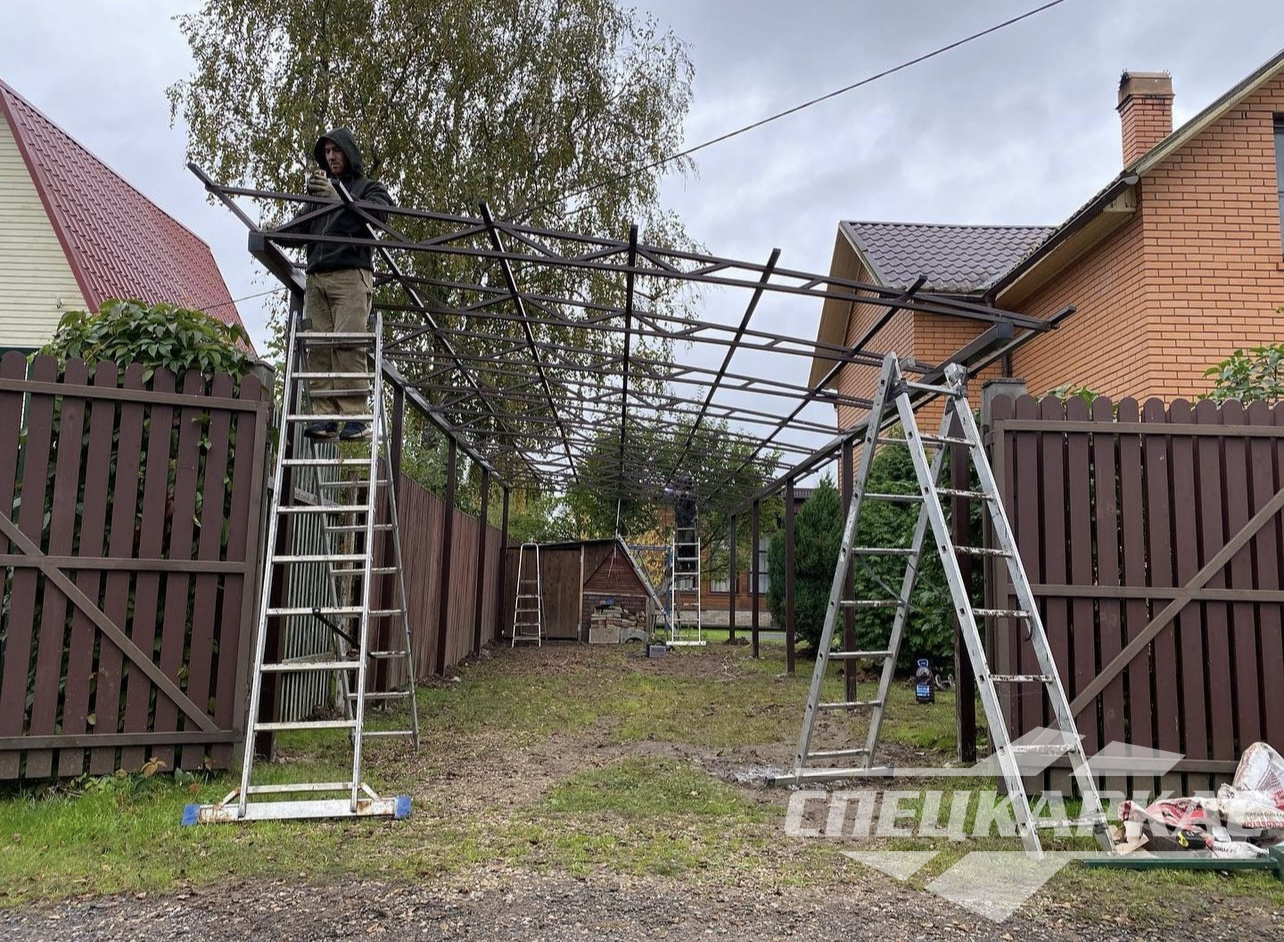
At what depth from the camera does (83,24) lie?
14039 mm

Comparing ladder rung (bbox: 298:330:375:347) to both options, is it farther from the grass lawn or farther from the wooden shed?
the wooden shed

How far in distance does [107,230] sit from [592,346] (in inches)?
320

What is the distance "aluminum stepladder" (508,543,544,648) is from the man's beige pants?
11.6m

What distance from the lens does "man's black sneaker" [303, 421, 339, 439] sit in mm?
6073

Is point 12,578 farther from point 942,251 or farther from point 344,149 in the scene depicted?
point 942,251

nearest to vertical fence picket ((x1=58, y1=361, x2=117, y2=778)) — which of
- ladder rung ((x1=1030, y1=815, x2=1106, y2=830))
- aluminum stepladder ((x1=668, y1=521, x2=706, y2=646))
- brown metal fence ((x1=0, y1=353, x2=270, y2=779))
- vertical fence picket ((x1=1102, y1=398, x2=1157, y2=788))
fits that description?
brown metal fence ((x1=0, y1=353, x2=270, y2=779))

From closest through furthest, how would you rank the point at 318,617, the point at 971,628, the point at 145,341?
the point at 971,628
the point at 145,341
the point at 318,617

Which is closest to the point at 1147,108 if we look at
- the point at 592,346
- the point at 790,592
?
the point at 790,592

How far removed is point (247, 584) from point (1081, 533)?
15.6ft

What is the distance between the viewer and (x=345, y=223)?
20.0ft

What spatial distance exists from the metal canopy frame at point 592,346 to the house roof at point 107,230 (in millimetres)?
2545

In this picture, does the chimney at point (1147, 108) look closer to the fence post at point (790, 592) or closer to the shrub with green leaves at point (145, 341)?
the fence post at point (790, 592)

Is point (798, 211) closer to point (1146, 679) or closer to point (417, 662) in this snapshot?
point (417, 662)

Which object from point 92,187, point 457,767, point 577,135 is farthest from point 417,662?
point 92,187
